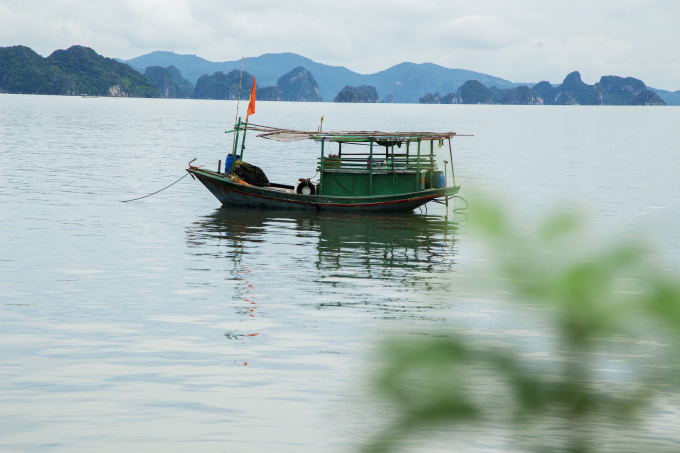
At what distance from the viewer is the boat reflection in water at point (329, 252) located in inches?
611

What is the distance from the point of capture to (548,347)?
1599mm

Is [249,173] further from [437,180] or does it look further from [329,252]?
[329,252]

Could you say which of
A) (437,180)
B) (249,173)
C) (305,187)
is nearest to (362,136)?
(305,187)

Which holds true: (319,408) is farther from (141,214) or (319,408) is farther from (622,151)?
(622,151)

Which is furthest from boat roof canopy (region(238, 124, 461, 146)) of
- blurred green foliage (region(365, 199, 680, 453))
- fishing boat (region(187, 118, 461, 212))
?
blurred green foliage (region(365, 199, 680, 453))

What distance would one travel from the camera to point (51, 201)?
29016 millimetres

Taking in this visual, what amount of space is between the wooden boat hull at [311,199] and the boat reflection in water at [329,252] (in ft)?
1.30

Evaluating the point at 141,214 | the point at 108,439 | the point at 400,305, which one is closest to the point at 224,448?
the point at 108,439

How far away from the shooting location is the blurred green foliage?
1428 mm

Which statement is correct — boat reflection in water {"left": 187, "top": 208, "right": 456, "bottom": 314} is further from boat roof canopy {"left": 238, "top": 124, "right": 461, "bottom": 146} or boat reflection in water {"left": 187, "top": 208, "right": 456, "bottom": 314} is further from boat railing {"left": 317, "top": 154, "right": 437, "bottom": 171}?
boat roof canopy {"left": 238, "top": 124, "right": 461, "bottom": 146}

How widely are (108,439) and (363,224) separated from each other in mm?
17646

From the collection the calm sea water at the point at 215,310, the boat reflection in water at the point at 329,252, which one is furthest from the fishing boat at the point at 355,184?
the calm sea water at the point at 215,310

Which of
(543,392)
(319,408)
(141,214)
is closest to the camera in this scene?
(543,392)

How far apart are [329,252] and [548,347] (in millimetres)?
18428
